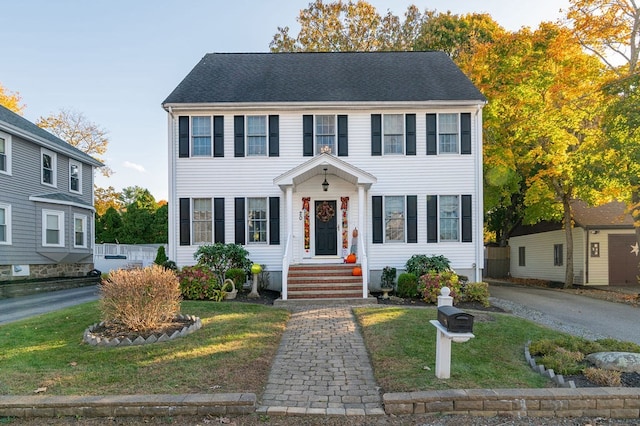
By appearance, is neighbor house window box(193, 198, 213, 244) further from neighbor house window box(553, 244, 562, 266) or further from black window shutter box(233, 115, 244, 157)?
neighbor house window box(553, 244, 562, 266)

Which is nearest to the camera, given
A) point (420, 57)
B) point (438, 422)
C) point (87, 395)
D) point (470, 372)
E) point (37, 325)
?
point (438, 422)

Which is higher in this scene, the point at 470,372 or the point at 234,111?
the point at 234,111

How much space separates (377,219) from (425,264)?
6.77 ft

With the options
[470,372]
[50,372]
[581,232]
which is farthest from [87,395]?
[581,232]

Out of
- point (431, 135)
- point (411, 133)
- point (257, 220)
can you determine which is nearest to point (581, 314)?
point (431, 135)

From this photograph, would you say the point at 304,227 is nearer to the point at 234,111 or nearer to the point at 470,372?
the point at 234,111

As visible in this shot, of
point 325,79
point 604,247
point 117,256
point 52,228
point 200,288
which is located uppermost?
point 325,79

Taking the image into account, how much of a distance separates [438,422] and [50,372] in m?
4.78

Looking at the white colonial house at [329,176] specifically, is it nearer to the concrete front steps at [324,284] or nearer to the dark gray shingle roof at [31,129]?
the concrete front steps at [324,284]

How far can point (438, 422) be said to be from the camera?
13.5ft

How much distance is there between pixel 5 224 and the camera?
51.6 ft

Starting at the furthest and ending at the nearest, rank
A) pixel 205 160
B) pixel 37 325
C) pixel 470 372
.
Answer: pixel 205 160
pixel 37 325
pixel 470 372

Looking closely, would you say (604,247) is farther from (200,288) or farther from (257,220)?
Result: (200,288)

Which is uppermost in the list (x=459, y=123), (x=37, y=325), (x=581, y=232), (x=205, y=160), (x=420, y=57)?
(x=420, y=57)
